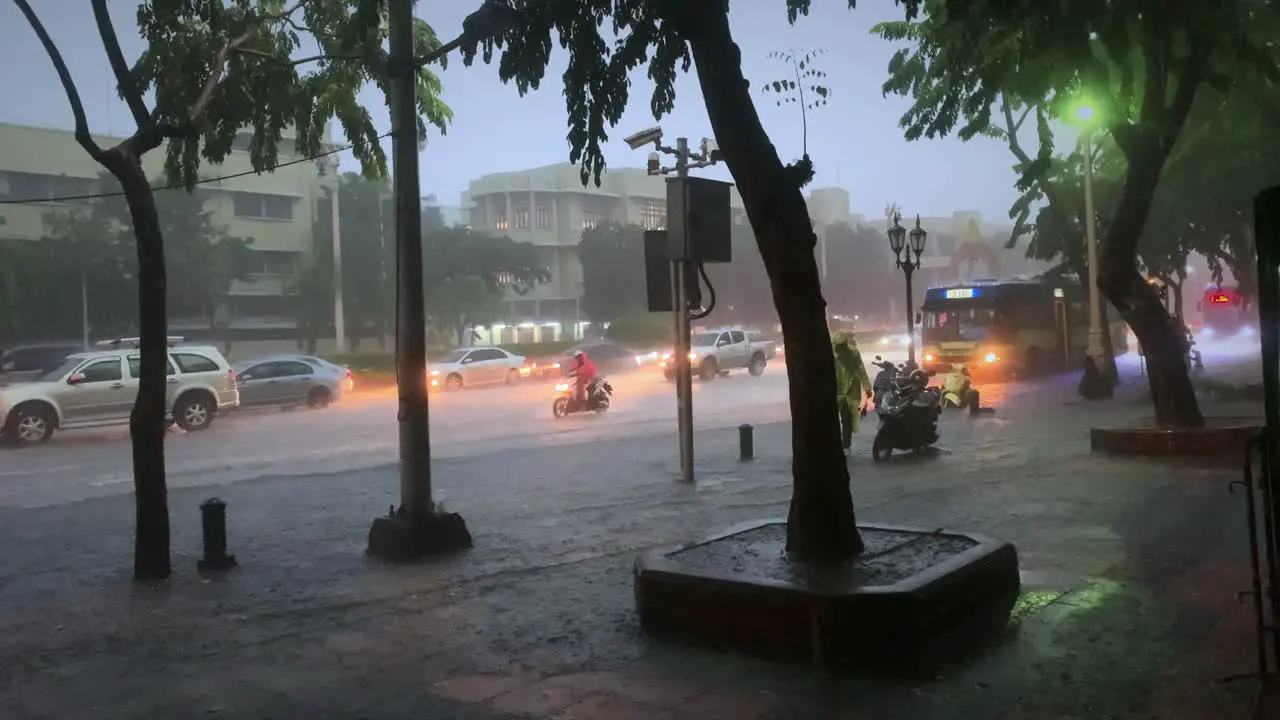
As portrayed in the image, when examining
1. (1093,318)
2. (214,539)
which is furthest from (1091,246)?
(214,539)

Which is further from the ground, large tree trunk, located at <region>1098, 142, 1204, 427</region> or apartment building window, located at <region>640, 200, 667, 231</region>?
apartment building window, located at <region>640, 200, 667, 231</region>

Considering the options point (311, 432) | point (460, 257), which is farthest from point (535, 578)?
point (460, 257)

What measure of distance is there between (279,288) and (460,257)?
10836 mm

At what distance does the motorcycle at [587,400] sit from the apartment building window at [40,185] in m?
31.5

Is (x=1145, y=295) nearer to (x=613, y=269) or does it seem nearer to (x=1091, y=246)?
(x=1091, y=246)

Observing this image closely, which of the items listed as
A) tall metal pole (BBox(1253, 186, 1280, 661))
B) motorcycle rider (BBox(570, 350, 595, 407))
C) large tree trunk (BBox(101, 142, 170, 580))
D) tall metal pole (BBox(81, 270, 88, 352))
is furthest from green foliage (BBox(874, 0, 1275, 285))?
tall metal pole (BBox(81, 270, 88, 352))

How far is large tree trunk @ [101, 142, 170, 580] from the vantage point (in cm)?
808

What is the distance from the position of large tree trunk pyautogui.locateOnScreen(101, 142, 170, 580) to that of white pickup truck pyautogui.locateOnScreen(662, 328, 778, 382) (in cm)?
2774

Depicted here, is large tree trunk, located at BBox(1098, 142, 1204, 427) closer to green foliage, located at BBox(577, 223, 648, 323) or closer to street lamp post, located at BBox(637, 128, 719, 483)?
street lamp post, located at BBox(637, 128, 719, 483)

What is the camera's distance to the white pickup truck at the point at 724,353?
36594 millimetres

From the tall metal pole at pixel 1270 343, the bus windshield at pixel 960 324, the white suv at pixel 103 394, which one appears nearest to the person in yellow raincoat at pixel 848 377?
the tall metal pole at pixel 1270 343

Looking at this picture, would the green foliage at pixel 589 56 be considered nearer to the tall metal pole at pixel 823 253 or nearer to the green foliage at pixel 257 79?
the green foliage at pixel 257 79

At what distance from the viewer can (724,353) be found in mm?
37625

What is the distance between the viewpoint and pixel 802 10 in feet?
23.9
